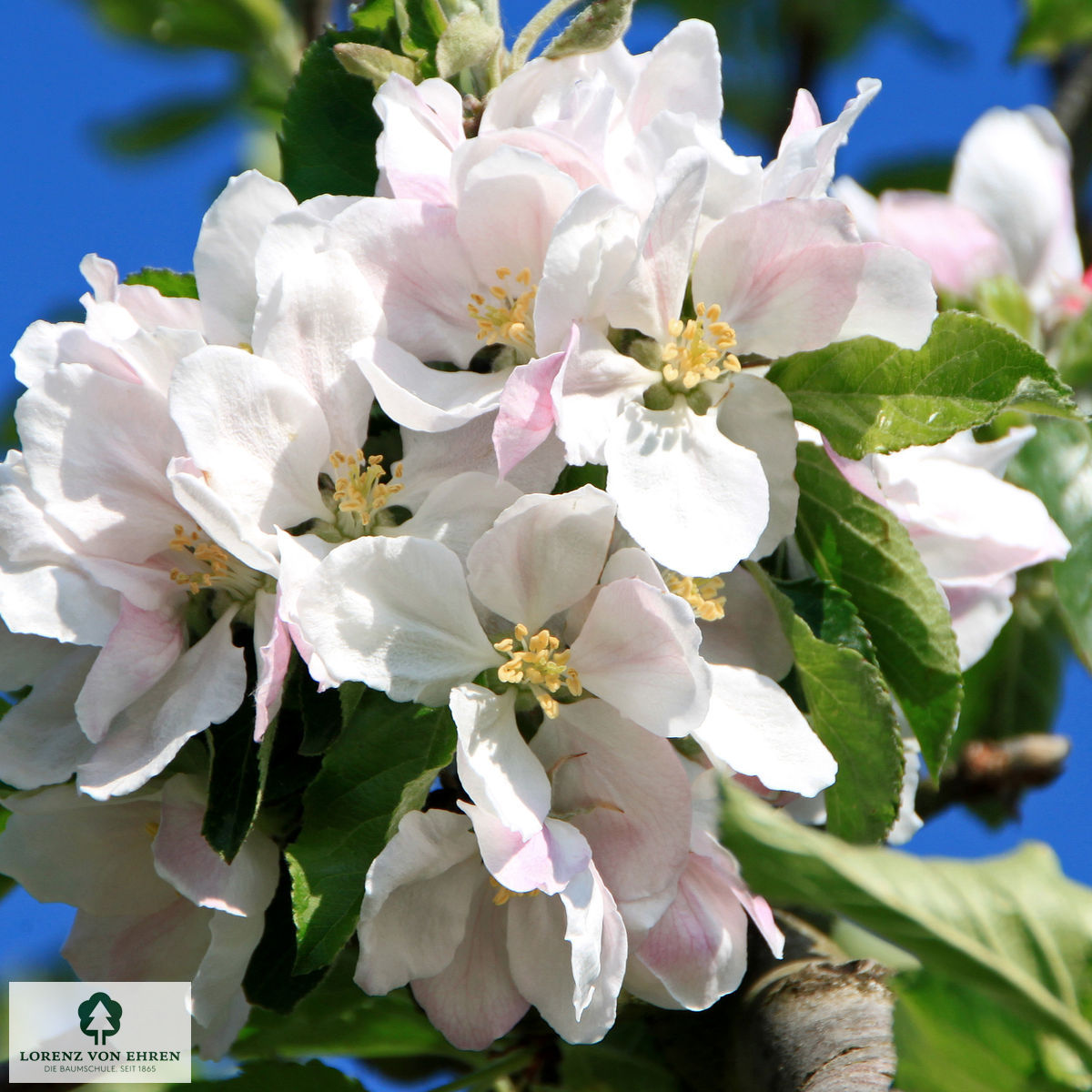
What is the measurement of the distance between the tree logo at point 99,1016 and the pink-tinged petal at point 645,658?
0.54 m

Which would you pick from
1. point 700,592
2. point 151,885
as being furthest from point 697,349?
point 151,885

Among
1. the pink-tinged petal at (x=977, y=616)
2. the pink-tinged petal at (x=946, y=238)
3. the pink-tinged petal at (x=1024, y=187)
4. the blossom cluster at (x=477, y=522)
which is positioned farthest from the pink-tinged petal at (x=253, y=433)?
the pink-tinged petal at (x=1024, y=187)

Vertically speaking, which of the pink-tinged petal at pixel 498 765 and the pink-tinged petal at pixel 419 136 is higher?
the pink-tinged petal at pixel 419 136

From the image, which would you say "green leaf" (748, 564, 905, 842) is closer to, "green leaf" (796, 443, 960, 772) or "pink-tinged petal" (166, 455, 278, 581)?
"green leaf" (796, 443, 960, 772)

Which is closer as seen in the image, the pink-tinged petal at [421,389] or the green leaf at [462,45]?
the pink-tinged petal at [421,389]

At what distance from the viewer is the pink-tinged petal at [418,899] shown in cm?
89

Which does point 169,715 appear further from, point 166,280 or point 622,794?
point 166,280

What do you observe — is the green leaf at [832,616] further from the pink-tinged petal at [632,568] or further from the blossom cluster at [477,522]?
the pink-tinged petal at [632,568]

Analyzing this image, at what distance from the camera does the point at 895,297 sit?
958mm

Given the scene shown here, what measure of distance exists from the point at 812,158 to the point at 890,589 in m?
0.32

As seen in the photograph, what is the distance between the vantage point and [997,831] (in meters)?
1.79

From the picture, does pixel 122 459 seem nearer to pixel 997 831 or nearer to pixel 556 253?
pixel 556 253

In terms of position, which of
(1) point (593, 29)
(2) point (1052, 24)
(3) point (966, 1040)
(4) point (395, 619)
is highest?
(2) point (1052, 24)

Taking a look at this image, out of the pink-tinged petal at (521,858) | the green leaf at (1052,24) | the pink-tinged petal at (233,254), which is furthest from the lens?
the green leaf at (1052,24)
